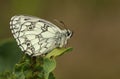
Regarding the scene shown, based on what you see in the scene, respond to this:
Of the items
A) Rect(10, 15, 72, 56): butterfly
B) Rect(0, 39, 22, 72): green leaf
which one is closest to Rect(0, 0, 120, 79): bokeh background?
Rect(10, 15, 72, 56): butterfly

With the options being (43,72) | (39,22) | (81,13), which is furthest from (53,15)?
(43,72)

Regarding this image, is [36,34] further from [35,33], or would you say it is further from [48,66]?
[48,66]

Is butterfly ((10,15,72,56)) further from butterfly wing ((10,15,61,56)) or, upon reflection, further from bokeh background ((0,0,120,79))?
bokeh background ((0,0,120,79))

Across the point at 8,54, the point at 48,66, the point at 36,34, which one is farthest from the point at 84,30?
the point at 48,66

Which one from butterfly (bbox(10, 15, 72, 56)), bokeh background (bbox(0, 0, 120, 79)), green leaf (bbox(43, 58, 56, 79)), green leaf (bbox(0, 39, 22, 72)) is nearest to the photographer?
green leaf (bbox(43, 58, 56, 79))

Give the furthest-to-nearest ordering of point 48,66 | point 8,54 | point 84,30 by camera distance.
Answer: point 84,30, point 8,54, point 48,66

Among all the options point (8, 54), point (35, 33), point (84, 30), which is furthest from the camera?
point (84, 30)
